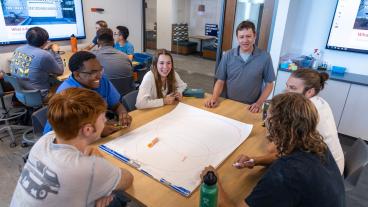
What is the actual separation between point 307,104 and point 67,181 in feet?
3.08

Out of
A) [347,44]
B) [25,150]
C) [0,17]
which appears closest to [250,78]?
[347,44]

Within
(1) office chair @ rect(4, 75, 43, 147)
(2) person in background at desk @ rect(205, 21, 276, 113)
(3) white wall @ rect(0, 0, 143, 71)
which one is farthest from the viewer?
(3) white wall @ rect(0, 0, 143, 71)

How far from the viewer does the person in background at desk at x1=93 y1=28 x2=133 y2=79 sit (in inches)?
103

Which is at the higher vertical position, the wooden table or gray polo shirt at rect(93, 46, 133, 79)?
gray polo shirt at rect(93, 46, 133, 79)

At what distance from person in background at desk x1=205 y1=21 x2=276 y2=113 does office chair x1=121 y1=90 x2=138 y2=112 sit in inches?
24.8

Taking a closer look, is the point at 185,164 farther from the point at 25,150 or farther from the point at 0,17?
the point at 0,17

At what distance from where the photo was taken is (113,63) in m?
2.61

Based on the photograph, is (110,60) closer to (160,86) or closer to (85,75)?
(160,86)

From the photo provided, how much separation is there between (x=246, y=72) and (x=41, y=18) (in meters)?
3.14

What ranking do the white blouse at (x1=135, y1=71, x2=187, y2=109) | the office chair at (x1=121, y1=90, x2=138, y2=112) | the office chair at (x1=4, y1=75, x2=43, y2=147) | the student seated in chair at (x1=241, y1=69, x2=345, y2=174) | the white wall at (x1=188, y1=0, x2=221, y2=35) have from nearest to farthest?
the student seated in chair at (x1=241, y1=69, x2=345, y2=174)
the white blouse at (x1=135, y1=71, x2=187, y2=109)
the office chair at (x1=121, y1=90, x2=138, y2=112)
the office chair at (x1=4, y1=75, x2=43, y2=147)
the white wall at (x1=188, y1=0, x2=221, y2=35)

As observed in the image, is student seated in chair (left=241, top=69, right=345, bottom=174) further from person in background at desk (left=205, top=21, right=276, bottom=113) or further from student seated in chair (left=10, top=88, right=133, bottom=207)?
student seated in chair (left=10, top=88, right=133, bottom=207)

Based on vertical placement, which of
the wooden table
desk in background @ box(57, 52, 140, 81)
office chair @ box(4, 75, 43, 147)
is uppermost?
desk in background @ box(57, 52, 140, 81)

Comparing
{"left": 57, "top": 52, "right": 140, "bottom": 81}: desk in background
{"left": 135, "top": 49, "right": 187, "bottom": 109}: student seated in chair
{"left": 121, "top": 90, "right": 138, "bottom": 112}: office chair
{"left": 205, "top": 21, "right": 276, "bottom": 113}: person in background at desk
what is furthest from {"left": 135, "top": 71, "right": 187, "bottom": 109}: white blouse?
{"left": 57, "top": 52, "right": 140, "bottom": 81}: desk in background

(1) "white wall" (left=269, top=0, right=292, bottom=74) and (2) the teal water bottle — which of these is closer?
(2) the teal water bottle
